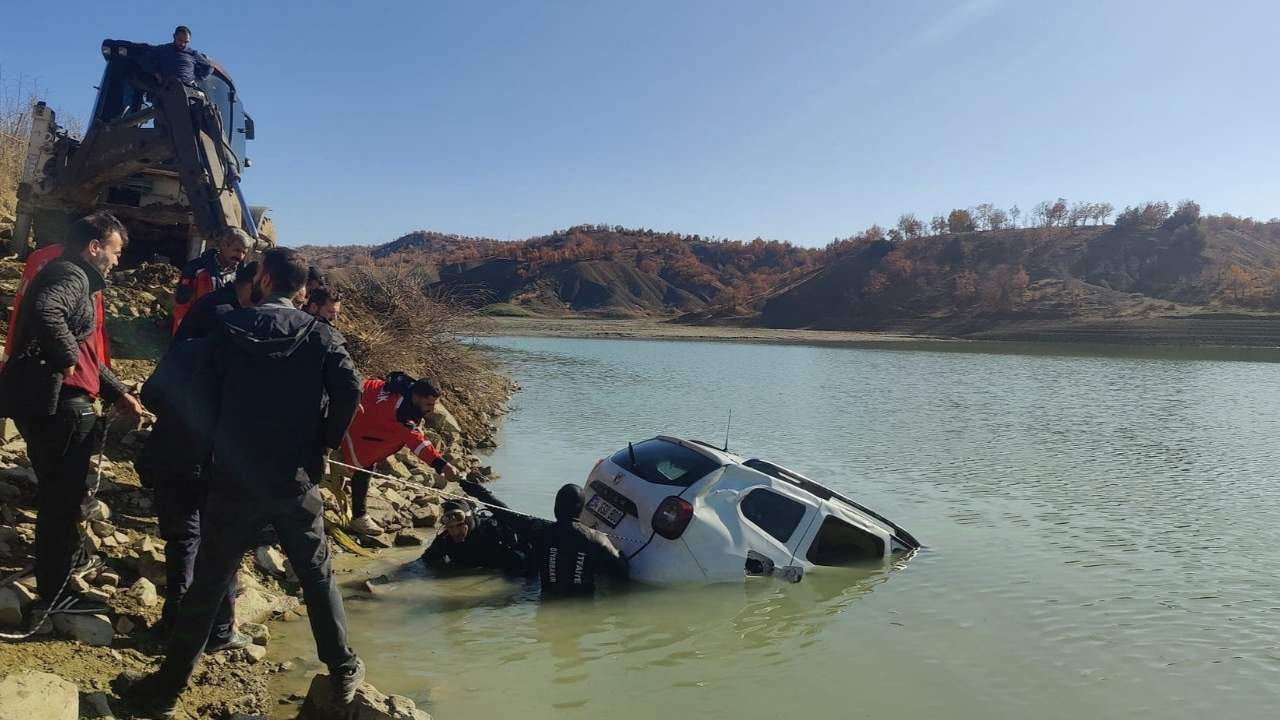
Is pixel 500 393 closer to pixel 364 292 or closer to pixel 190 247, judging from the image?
pixel 364 292

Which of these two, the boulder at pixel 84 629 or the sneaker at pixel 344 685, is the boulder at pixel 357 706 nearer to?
the sneaker at pixel 344 685

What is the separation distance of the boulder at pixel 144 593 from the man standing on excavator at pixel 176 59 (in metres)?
7.02

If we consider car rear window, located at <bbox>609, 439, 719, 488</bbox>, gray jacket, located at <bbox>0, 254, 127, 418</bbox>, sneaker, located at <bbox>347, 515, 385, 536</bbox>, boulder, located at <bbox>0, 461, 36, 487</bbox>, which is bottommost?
sneaker, located at <bbox>347, 515, 385, 536</bbox>

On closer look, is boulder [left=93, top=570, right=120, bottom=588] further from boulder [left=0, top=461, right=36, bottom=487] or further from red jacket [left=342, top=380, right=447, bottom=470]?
red jacket [left=342, top=380, right=447, bottom=470]

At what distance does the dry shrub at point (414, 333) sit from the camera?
13859 mm

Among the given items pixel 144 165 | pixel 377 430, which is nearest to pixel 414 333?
pixel 144 165

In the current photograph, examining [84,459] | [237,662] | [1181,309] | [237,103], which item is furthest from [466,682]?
[1181,309]

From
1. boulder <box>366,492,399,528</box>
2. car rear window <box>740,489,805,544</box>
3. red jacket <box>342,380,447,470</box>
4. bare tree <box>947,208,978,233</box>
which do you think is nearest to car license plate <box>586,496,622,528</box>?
car rear window <box>740,489,805,544</box>

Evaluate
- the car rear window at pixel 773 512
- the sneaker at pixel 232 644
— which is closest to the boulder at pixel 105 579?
the sneaker at pixel 232 644

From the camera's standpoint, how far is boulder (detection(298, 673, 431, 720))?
3.93m

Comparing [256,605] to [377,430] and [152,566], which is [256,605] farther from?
[377,430]

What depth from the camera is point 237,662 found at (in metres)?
4.57

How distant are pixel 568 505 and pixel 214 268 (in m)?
3.10

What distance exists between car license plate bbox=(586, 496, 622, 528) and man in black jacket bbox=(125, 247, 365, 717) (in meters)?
3.26
